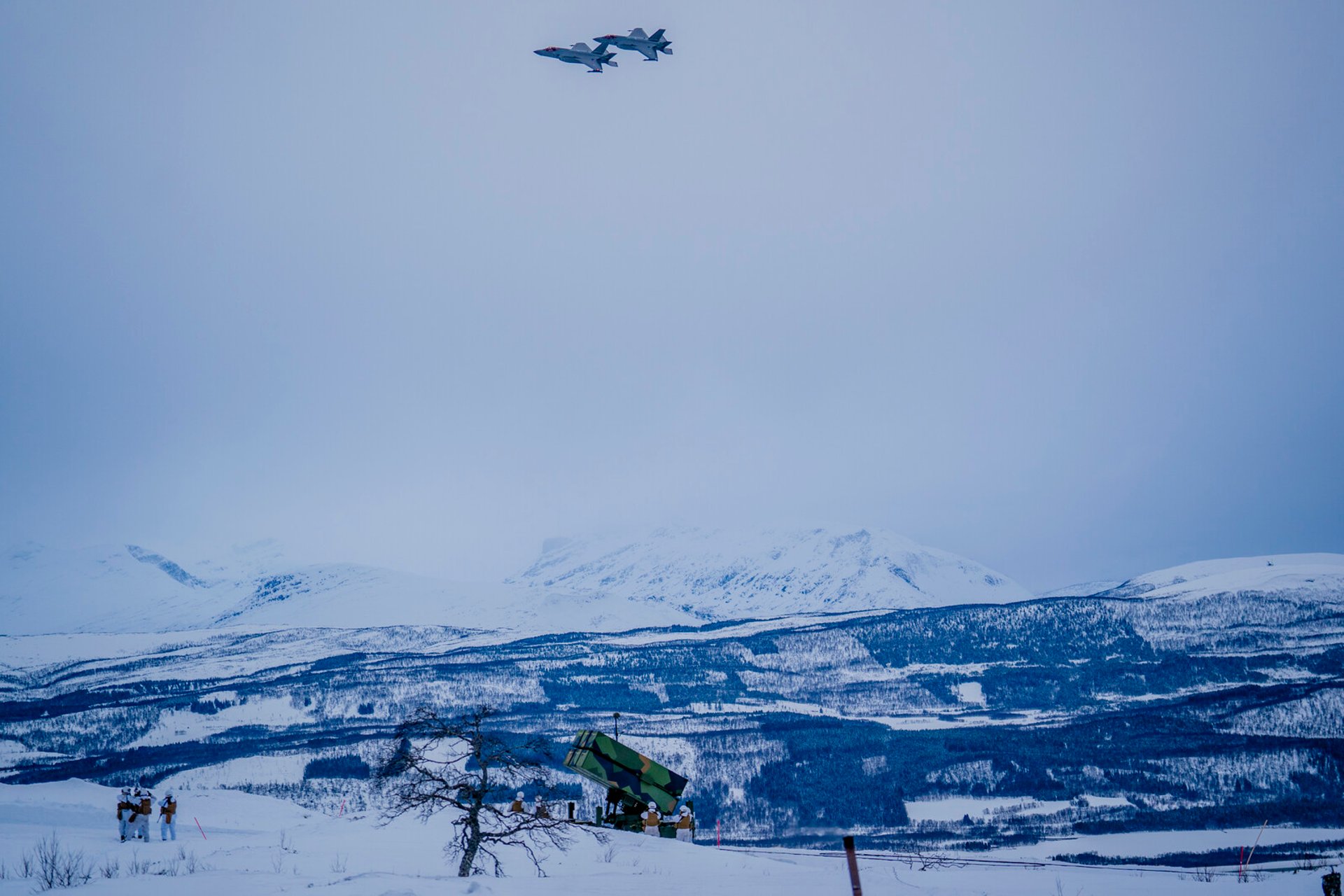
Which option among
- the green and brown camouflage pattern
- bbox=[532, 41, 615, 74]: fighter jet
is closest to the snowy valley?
the green and brown camouflage pattern

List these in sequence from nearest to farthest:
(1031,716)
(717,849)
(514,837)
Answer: (514,837), (717,849), (1031,716)

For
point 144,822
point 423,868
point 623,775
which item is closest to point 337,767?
point 144,822

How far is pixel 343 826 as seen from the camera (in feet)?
126

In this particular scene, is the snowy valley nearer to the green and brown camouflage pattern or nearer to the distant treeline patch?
the distant treeline patch

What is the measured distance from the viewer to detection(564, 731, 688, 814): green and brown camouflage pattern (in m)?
37.4

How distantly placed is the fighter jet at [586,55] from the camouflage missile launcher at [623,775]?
33.7m

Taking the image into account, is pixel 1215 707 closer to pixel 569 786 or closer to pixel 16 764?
pixel 569 786

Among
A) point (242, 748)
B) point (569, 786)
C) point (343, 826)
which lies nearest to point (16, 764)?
point (242, 748)

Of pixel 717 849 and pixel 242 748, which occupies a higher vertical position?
pixel 717 849

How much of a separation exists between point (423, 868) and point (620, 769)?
38.1ft

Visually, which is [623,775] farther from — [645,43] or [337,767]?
[337,767]

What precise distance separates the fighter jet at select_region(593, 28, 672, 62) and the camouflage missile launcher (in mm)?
34716

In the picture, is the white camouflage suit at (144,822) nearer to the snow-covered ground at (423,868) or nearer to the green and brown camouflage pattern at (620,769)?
the snow-covered ground at (423,868)

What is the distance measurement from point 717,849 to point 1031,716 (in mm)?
118321
